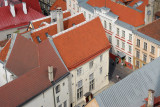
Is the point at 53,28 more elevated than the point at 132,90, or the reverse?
the point at 53,28

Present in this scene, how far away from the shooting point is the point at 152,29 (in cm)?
7994

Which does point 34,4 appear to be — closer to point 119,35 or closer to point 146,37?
point 119,35

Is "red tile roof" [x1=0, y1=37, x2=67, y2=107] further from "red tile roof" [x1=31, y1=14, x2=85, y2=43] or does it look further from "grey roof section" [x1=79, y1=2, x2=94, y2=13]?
"grey roof section" [x1=79, y1=2, x2=94, y2=13]

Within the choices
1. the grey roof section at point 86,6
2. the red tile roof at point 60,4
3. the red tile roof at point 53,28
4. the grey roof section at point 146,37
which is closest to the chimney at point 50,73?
the red tile roof at point 53,28

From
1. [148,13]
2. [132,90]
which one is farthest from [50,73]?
[148,13]

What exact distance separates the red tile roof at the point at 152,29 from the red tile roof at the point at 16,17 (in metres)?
29.9

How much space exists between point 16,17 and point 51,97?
3481 cm

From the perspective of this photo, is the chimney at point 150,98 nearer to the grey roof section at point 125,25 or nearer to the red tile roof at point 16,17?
the grey roof section at point 125,25

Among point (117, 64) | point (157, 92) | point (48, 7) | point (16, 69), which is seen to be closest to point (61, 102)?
point (16, 69)

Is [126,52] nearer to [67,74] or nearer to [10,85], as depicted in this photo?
[67,74]

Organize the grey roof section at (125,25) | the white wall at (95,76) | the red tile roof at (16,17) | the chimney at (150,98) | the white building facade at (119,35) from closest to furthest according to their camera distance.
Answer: the chimney at (150,98), the white wall at (95,76), the grey roof section at (125,25), the white building facade at (119,35), the red tile roof at (16,17)

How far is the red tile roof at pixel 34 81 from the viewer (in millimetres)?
55500

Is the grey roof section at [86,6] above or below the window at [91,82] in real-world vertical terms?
above

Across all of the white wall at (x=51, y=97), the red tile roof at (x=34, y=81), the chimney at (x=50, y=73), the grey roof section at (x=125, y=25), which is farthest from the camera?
the grey roof section at (x=125, y=25)
